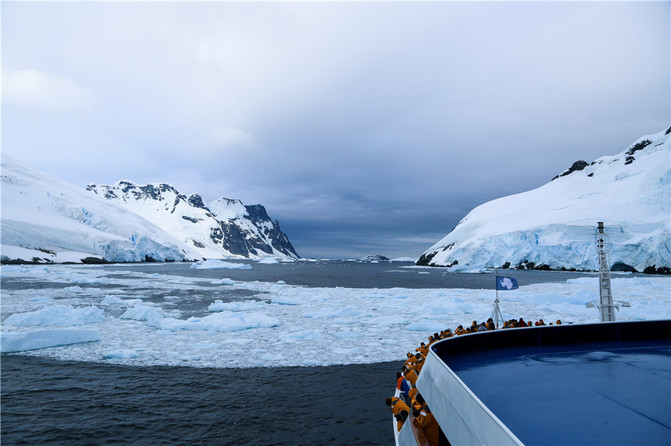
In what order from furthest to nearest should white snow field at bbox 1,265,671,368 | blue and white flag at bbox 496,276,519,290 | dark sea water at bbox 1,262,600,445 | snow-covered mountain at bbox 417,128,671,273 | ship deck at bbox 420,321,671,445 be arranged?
snow-covered mountain at bbox 417,128,671,273
white snow field at bbox 1,265,671,368
blue and white flag at bbox 496,276,519,290
dark sea water at bbox 1,262,600,445
ship deck at bbox 420,321,671,445

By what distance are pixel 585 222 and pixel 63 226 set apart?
13359 centimetres

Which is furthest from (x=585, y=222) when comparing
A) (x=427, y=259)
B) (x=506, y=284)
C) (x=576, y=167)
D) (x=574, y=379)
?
(x=574, y=379)

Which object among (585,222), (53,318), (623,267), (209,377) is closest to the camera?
(209,377)

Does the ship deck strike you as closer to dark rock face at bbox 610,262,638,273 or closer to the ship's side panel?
the ship's side panel

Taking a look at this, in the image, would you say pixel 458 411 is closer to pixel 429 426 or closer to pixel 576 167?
pixel 429 426

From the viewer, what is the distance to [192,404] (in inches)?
371

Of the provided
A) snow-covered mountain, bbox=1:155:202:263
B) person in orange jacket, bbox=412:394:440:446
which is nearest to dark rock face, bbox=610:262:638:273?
person in orange jacket, bbox=412:394:440:446

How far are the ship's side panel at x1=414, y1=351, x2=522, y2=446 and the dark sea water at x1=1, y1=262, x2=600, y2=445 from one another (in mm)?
3830

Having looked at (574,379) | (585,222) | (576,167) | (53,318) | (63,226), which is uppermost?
(576,167)

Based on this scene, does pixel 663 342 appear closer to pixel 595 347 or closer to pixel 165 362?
pixel 595 347

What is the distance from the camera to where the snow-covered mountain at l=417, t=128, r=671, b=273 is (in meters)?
70.8

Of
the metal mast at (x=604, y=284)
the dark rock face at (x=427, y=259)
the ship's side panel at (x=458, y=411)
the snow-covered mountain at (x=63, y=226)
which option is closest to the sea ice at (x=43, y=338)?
the ship's side panel at (x=458, y=411)

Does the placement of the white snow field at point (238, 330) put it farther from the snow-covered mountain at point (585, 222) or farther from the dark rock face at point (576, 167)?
the dark rock face at point (576, 167)

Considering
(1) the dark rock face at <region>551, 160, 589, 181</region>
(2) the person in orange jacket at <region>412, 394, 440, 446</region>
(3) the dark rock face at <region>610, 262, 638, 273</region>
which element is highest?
(1) the dark rock face at <region>551, 160, 589, 181</region>
